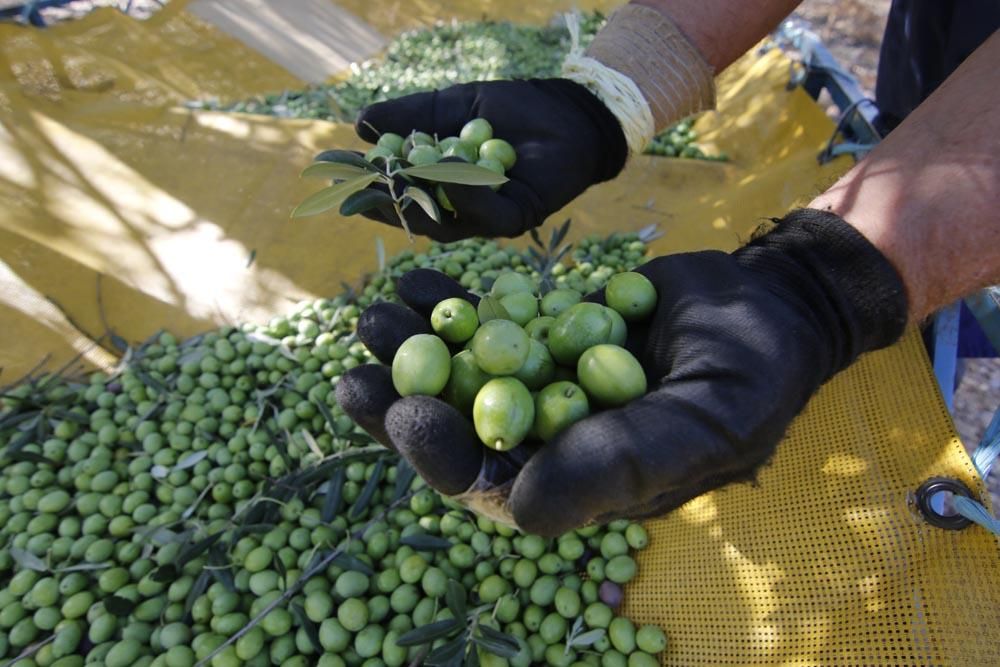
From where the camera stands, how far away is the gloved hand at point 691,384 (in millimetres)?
1114

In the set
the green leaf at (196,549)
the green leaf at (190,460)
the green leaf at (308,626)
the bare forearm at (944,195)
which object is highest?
the bare forearm at (944,195)

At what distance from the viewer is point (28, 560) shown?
2.21 m

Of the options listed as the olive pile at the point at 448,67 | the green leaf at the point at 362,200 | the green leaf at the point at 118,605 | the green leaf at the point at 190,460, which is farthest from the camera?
the olive pile at the point at 448,67

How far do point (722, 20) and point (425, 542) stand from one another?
2264 mm

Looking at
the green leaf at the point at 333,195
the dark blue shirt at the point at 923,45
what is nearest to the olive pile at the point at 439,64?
the dark blue shirt at the point at 923,45

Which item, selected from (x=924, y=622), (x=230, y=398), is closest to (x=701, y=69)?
(x=924, y=622)

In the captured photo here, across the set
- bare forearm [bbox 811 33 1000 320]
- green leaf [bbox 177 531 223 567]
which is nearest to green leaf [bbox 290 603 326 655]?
green leaf [bbox 177 531 223 567]

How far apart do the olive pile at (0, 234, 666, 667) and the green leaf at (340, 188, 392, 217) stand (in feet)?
3.39

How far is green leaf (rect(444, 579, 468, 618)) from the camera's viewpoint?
1793 millimetres

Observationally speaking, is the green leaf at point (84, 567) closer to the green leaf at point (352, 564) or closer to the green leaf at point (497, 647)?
the green leaf at point (352, 564)

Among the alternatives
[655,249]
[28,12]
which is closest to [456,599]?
[655,249]

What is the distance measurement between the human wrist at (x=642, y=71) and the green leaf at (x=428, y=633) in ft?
6.31

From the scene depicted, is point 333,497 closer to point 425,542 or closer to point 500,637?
point 425,542

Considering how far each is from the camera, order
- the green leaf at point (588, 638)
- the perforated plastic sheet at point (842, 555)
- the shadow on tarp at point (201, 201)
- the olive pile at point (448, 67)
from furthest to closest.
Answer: the olive pile at point (448, 67) < the shadow on tarp at point (201, 201) < the green leaf at point (588, 638) < the perforated plastic sheet at point (842, 555)
